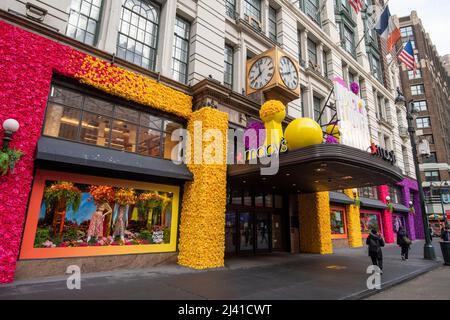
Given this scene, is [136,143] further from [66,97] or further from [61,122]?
[66,97]

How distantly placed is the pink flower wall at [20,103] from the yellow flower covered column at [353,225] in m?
20.6

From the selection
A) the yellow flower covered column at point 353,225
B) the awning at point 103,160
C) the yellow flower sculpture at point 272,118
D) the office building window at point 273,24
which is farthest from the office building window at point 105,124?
the yellow flower covered column at point 353,225

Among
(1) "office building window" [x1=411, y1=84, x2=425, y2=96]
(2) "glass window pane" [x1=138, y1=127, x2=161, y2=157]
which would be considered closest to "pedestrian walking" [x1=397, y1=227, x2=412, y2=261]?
(2) "glass window pane" [x1=138, y1=127, x2=161, y2=157]

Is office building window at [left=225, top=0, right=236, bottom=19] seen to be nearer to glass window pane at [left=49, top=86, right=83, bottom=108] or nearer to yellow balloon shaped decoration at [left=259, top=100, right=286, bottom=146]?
yellow balloon shaped decoration at [left=259, top=100, right=286, bottom=146]

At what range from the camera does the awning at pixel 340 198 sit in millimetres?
19000

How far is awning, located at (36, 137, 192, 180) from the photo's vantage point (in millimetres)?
8117

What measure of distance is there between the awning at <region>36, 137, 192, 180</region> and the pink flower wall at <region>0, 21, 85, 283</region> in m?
0.50

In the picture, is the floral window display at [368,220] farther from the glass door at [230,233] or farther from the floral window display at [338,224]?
the glass door at [230,233]

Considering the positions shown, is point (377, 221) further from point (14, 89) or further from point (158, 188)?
point (14, 89)

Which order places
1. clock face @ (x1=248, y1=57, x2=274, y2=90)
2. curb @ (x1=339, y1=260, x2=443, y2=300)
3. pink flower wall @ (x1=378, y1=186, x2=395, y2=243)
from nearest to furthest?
curb @ (x1=339, y1=260, x2=443, y2=300), clock face @ (x1=248, y1=57, x2=274, y2=90), pink flower wall @ (x1=378, y1=186, x2=395, y2=243)

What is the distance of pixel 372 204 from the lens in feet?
76.7

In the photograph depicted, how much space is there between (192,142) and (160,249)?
458cm

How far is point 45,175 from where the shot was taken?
8.46 meters
